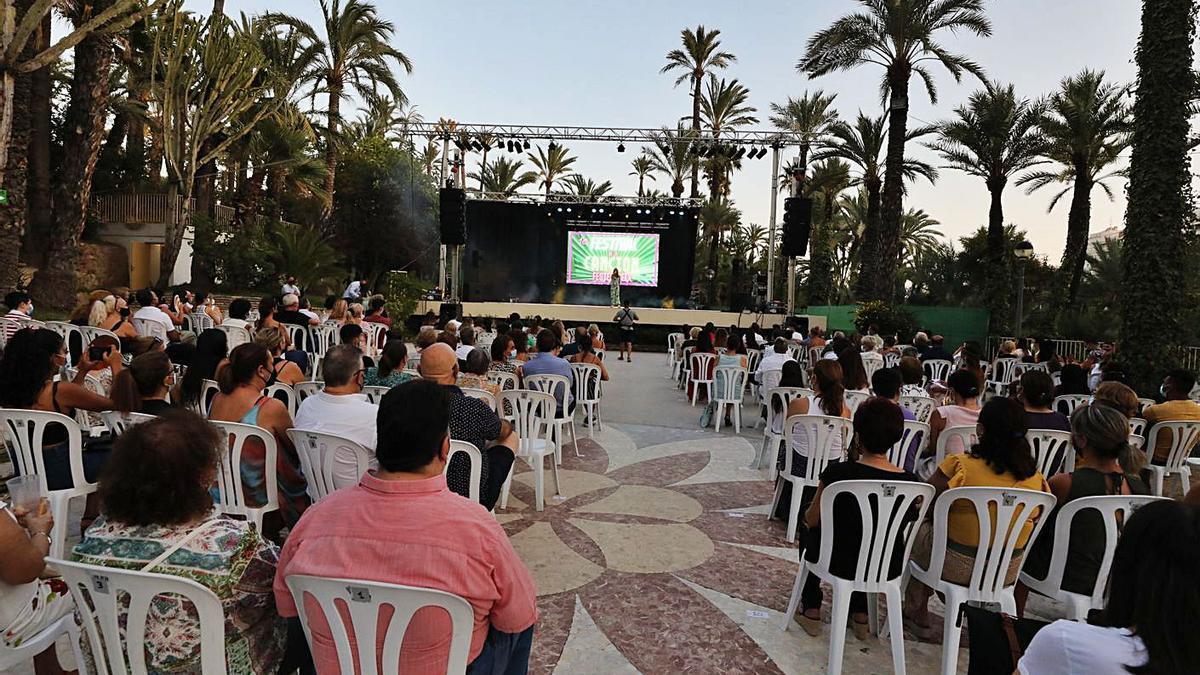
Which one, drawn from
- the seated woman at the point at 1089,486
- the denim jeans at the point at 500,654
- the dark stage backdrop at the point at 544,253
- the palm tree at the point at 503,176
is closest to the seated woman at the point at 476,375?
the denim jeans at the point at 500,654

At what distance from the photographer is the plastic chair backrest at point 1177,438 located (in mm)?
4555

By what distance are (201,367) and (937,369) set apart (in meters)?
8.47

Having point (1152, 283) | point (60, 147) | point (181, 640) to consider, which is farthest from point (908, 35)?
point (60, 147)

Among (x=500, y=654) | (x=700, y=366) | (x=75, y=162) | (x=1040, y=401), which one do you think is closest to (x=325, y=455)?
(x=500, y=654)

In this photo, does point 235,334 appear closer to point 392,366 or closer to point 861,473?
point 392,366

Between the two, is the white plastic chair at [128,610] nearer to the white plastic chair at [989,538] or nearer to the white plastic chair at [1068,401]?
the white plastic chair at [989,538]

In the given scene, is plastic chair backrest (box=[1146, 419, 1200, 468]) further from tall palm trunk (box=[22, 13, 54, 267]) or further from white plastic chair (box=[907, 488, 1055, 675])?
tall palm trunk (box=[22, 13, 54, 267])

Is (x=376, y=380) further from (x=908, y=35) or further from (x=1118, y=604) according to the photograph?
(x=908, y=35)

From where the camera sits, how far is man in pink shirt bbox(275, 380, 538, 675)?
5.11 feet

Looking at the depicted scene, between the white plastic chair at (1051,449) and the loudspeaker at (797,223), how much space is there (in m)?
13.9

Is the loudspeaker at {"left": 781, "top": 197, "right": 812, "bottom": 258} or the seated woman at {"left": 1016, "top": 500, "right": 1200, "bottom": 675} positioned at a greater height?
the loudspeaker at {"left": 781, "top": 197, "right": 812, "bottom": 258}

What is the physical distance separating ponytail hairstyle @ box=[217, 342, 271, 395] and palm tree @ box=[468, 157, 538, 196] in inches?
1224

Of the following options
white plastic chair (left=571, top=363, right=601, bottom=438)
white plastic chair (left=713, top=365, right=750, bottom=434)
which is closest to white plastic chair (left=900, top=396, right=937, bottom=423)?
white plastic chair (left=713, top=365, right=750, bottom=434)

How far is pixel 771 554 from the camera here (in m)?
3.94
